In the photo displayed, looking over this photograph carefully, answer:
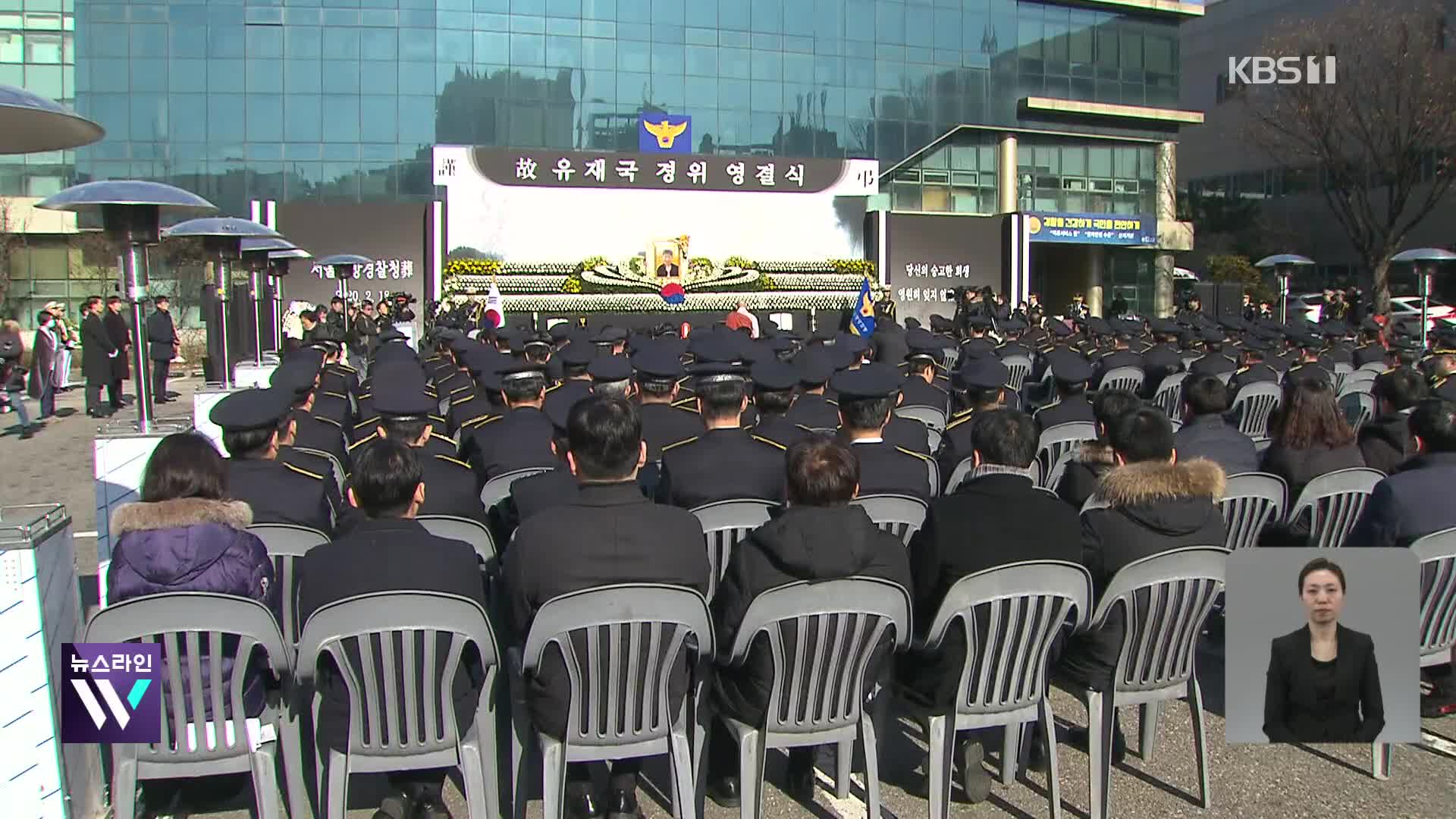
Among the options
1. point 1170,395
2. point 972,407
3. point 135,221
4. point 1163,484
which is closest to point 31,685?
point 1163,484

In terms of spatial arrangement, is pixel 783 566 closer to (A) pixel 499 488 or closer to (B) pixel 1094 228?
(A) pixel 499 488

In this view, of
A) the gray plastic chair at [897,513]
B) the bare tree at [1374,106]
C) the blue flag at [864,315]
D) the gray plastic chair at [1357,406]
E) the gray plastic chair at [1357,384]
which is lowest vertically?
the gray plastic chair at [897,513]

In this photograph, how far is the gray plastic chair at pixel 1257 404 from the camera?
9922 millimetres

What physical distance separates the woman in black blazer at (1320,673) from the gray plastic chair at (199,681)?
113 inches

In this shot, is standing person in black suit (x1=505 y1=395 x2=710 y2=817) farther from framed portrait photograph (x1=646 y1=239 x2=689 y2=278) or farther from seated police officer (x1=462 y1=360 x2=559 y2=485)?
framed portrait photograph (x1=646 y1=239 x2=689 y2=278)

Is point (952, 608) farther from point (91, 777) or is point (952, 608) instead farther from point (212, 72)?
point (212, 72)

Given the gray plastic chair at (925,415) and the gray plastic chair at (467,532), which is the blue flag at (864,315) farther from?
the gray plastic chair at (467,532)

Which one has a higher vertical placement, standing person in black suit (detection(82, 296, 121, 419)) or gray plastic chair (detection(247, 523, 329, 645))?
standing person in black suit (detection(82, 296, 121, 419))

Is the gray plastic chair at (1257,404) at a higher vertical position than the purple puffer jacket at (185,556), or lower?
higher

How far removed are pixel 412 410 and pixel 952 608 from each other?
3535 mm

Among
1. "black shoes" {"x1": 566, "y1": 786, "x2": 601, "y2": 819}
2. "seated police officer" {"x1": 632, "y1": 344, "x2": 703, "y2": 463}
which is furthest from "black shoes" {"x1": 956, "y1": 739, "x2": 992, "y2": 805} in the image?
"seated police officer" {"x1": 632, "y1": 344, "x2": 703, "y2": 463}

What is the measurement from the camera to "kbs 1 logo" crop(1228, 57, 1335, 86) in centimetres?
3291

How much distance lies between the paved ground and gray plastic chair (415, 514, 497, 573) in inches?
34.9

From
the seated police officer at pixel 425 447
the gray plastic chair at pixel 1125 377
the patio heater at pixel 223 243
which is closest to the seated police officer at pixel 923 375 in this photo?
the gray plastic chair at pixel 1125 377
